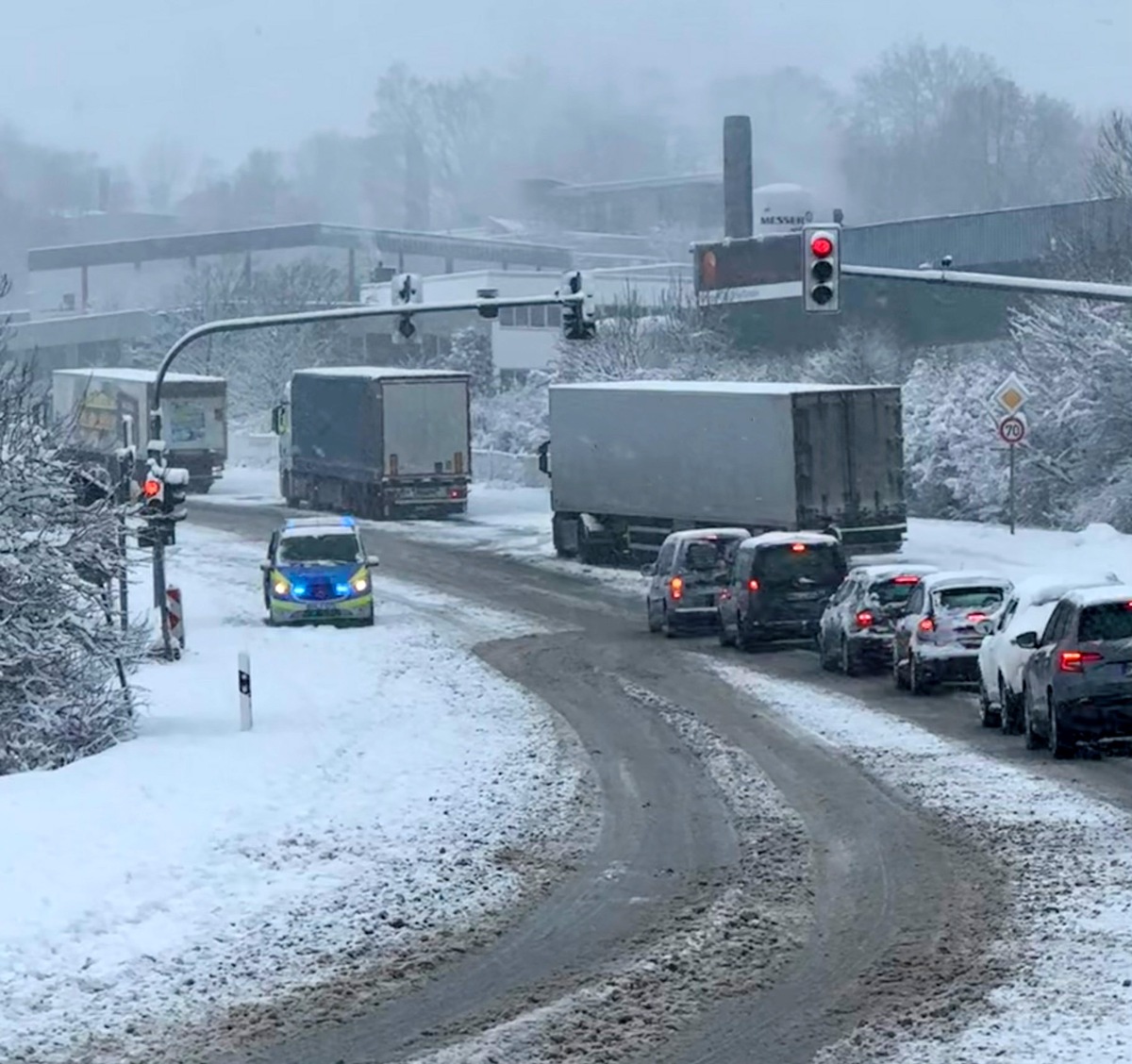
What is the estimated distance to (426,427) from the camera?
203 ft

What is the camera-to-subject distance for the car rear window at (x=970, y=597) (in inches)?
1119

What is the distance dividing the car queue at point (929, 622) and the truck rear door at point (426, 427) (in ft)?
69.0

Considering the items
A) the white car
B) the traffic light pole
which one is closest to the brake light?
the white car

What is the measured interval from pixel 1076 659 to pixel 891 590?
32.2ft

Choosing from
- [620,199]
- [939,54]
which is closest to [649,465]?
[620,199]

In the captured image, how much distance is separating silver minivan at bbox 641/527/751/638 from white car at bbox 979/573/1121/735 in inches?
466

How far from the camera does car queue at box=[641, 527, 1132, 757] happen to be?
71.2ft

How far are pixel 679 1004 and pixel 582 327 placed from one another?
26377 mm

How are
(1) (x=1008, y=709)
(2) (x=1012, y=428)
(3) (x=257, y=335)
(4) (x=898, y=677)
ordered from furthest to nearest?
(3) (x=257, y=335) < (2) (x=1012, y=428) < (4) (x=898, y=677) < (1) (x=1008, y=709)

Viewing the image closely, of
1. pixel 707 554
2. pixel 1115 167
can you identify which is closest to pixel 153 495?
pixel 707 554

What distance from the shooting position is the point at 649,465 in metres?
49.3

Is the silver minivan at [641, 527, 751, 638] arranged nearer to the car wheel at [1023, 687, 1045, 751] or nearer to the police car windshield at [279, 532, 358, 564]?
the police car windshield at [279, 532, 358, 564]

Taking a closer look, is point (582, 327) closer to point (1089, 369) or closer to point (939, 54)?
point (1089, 369)

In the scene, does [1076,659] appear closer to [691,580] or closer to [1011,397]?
[691,580]
